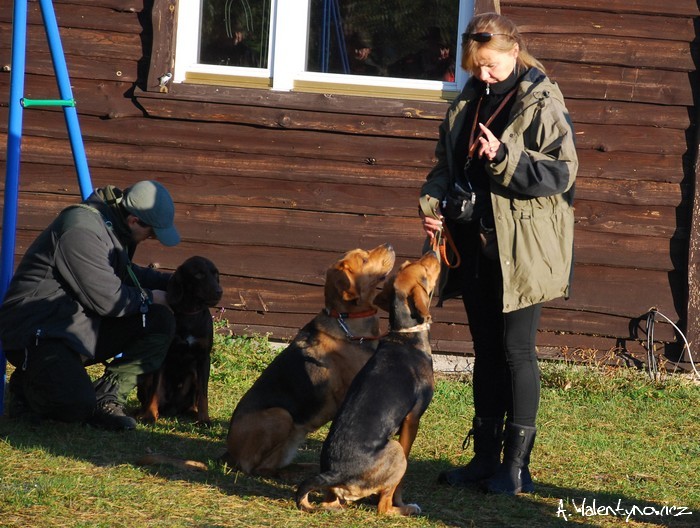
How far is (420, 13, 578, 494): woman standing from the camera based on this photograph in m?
4.03

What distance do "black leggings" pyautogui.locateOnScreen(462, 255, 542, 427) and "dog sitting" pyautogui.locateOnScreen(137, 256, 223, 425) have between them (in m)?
1.67

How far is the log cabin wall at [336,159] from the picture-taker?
6.61 m

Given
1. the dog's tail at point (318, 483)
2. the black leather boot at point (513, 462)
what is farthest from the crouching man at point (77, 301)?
the black leather boot at point (513, 462)

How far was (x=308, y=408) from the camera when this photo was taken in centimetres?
443

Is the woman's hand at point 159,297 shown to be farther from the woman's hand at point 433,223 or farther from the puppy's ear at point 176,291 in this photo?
the woman's hand at point 433,223

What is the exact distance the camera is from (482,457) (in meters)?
4.45

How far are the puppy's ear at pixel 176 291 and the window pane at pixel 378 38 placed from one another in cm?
233

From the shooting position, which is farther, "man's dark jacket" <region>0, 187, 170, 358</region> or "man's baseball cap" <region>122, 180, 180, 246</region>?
"man's baseball cap" <region>122, 180, 180, 246</region>

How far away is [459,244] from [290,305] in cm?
281

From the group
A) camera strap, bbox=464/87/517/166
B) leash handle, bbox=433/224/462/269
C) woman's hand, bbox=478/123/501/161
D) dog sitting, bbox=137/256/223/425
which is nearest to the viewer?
woman's hand, bbox=478/123/501/161

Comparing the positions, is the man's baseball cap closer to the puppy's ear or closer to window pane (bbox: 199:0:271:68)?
the puppy's ear

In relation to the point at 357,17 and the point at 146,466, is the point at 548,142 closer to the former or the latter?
the point at 146,466

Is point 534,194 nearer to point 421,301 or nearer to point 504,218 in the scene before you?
point 504,218

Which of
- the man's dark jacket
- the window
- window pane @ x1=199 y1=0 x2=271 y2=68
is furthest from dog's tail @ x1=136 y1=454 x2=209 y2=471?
window pane @ x1=199 y1=0 x2=271 y2=68
